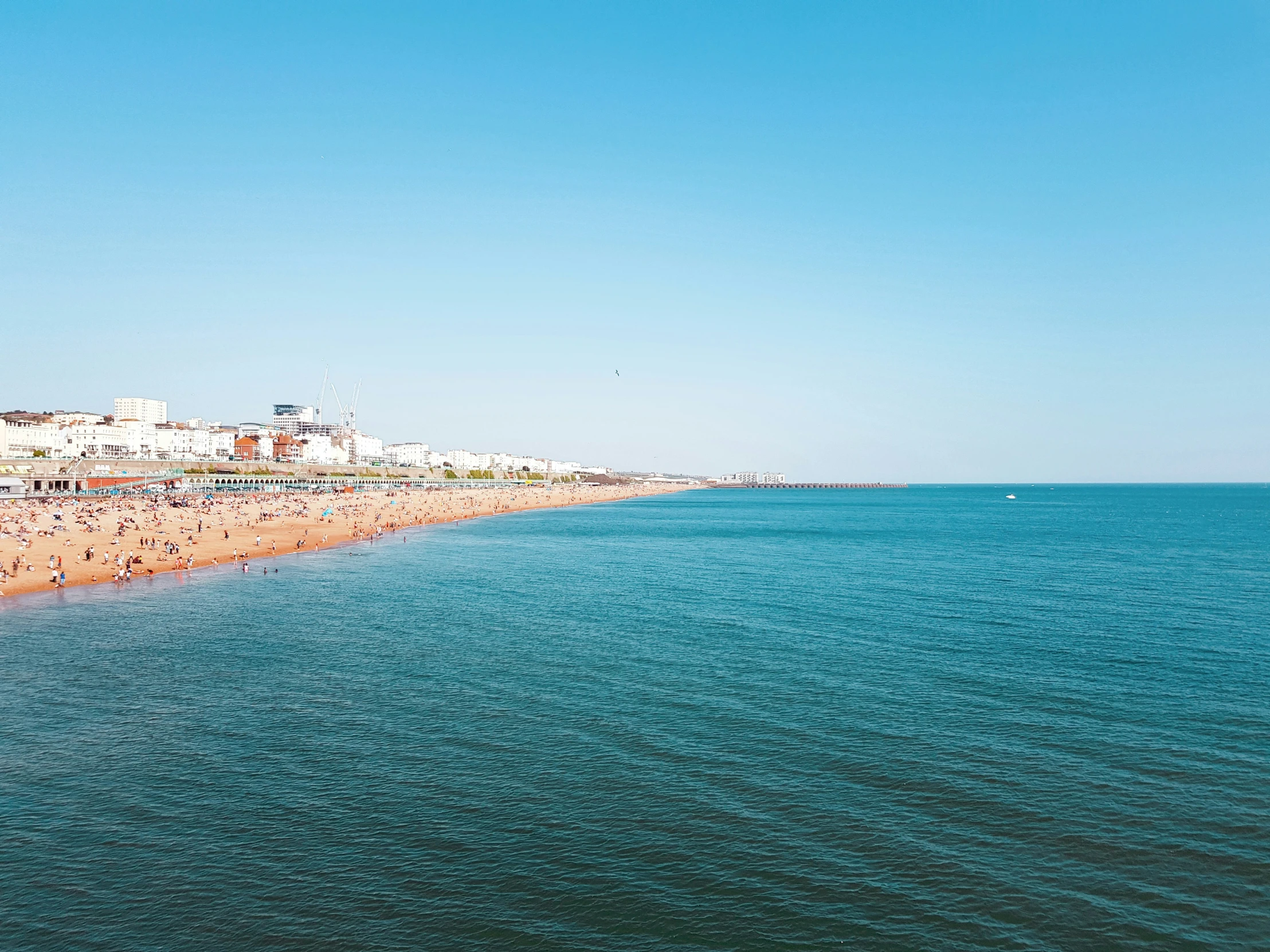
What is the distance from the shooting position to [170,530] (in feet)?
250

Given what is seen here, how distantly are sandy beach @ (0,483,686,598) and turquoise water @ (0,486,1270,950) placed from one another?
9.25m

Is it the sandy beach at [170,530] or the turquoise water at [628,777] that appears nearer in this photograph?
the turquoise water at [628,777]

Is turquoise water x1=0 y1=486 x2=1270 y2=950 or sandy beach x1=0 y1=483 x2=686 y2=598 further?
sandy beach x1=0 y1=483 x2=686 y2=598

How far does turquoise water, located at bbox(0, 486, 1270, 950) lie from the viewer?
14.4m

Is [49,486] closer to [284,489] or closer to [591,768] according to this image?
[284,489]

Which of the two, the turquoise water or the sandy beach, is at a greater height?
the sandy beach

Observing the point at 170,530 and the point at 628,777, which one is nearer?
the point at 628,777

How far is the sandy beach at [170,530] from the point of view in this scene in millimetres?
52019

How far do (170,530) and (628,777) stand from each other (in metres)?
71.1

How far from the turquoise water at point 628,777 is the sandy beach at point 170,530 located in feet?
30.3

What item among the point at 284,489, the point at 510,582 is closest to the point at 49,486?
the point at 284,489

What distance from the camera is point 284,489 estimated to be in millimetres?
159875

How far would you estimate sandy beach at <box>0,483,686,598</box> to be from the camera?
52.0m

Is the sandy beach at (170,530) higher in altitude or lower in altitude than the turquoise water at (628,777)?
higher
